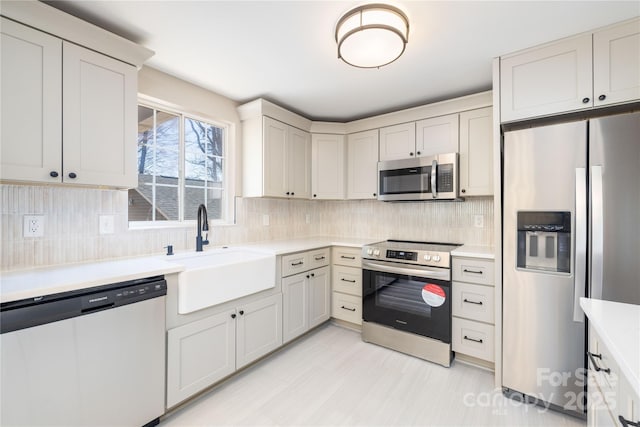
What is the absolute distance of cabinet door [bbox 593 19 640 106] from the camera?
1.60 metres

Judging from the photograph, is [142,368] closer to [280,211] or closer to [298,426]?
[298,426]

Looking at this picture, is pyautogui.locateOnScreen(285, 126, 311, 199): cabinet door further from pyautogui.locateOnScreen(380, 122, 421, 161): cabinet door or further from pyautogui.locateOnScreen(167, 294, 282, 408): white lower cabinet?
pyautogui.locateOnScreen(167, 294, 282, 408): white lower cabinet

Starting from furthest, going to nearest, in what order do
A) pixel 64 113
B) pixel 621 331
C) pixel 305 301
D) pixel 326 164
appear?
pixel 326 164
pixel 305 301
pixel 64 113
pixel 621 331

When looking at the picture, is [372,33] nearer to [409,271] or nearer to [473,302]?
[409,271]

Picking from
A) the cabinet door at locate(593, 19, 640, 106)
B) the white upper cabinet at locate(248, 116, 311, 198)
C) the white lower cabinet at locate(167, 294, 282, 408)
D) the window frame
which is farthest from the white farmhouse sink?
the cabinet door at locate(593, 19, 640, 106)

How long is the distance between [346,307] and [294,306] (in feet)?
2.17

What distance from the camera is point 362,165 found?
322 cm

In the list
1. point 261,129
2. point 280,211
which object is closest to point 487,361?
point 280,211

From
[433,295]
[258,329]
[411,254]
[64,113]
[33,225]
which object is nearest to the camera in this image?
[64,113]

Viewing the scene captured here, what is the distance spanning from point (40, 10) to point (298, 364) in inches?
109

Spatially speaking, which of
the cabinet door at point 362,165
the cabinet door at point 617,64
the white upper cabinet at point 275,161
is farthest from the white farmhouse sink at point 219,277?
the cabinet door at point 617,64

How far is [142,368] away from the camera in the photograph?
1537mm

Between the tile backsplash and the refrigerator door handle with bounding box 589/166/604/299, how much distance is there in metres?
1.08

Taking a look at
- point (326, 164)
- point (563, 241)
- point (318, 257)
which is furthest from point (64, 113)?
point (563, 241)
